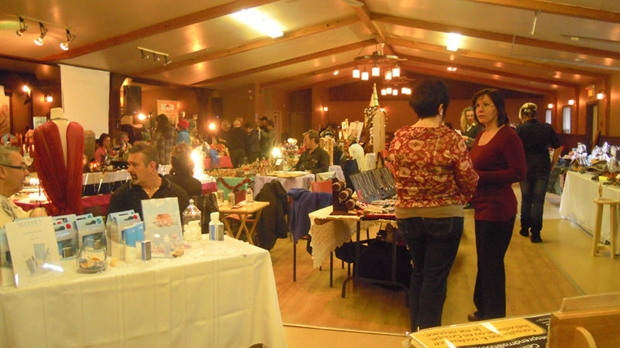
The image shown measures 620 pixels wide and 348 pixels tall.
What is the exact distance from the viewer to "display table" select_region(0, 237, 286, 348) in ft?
6.69

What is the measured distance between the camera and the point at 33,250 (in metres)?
2.10

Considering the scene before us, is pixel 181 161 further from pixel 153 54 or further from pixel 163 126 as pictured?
pixel 153 54

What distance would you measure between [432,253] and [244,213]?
7.89ft

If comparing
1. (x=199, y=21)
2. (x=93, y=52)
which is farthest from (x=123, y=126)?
(x=199, y=21)

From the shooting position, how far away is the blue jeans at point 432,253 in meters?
2.61

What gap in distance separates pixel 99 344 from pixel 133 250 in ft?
1.36

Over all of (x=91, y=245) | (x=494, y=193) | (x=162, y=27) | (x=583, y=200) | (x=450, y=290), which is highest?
(x=162, y=27)

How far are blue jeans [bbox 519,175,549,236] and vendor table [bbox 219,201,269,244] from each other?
2.95m

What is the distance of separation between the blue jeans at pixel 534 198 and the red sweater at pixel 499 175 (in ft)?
9.88

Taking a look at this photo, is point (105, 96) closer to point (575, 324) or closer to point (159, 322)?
point (159, 322)

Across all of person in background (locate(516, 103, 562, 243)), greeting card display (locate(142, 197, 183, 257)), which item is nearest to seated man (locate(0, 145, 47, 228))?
greeting card display (locate(142, 197, 183, 257))

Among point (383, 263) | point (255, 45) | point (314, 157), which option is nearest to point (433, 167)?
point (383, 263)

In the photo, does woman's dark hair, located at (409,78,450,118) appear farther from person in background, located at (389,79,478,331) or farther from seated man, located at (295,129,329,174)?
Result: seated man, located at (295,129,329,174)

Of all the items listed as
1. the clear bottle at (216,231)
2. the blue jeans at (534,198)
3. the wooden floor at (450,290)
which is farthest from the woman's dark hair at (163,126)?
the clear bottle at (216,231)
